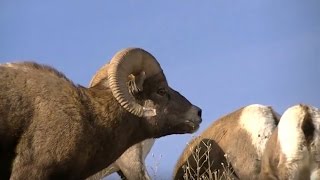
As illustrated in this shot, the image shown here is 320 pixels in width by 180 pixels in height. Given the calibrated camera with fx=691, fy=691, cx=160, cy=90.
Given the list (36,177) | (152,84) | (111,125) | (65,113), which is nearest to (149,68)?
(152,84)

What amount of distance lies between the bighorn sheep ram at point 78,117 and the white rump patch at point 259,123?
1.94m

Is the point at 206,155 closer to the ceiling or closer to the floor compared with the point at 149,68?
closer to the floor

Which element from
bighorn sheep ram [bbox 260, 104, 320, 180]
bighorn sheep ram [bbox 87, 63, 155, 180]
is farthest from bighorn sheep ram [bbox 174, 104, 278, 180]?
bighorn sheep ram [bbox 260, 104, 320, 180]

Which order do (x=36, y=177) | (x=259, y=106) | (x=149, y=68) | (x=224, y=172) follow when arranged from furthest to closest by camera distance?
(x=259, y=106)
(x=224, y=172)
(x=149, y=68)
(x=36, y=177)

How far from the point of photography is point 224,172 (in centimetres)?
1058

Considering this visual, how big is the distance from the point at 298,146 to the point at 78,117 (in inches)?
109

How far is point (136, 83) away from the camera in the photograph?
905 centimetres

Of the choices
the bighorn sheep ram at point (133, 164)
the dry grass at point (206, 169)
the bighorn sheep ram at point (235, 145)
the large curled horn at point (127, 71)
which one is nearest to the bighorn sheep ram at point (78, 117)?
the large curled horn at point (127, 71)

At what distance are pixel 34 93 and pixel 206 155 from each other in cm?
398

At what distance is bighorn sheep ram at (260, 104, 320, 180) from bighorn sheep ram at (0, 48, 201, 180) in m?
1.21

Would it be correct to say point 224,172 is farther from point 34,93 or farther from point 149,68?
point 34,93

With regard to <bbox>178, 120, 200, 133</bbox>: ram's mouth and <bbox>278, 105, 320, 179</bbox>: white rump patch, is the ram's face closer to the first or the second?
<bbox>178, 120, 200, 133</bbox>: ram's mouth

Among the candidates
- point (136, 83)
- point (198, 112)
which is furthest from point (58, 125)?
point (198, 112)

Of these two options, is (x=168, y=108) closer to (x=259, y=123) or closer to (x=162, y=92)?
(x=162, y=92)
